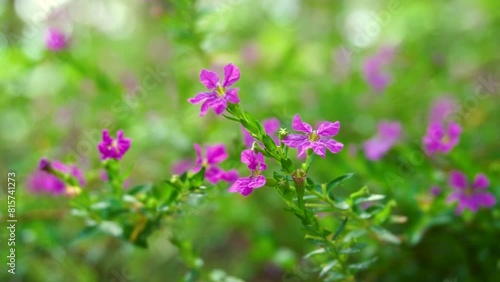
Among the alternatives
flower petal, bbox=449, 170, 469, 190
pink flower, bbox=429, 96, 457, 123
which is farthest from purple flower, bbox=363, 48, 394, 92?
flower petal, bbox=449, 170, 469, 190

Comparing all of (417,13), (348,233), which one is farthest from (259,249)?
(417,13)

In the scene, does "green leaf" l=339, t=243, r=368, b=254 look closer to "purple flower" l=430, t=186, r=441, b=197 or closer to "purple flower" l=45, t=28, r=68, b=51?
"purple flower" l=430, t=186, r=441, b=197

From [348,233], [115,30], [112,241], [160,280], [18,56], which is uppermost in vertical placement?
[115,30]

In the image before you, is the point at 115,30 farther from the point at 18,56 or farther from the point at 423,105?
the point at 423,105

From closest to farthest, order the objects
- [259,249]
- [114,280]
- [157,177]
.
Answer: [259,249] < [114,280] < [157,177]

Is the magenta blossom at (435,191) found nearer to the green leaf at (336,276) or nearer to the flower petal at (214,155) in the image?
the green leaf at (336,276)
